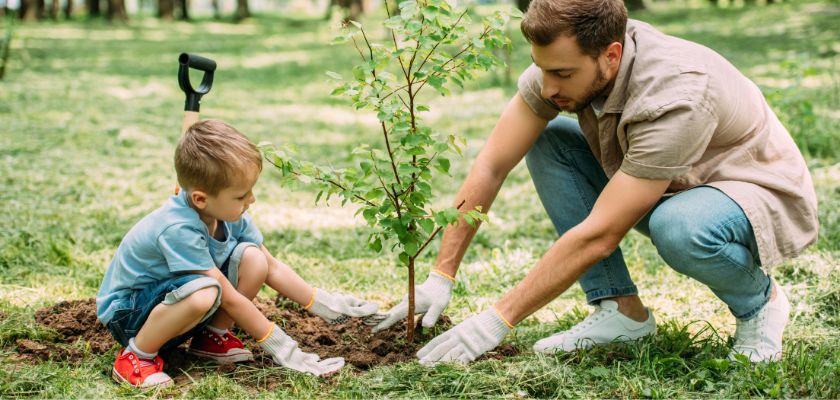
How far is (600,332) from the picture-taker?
3.13 m

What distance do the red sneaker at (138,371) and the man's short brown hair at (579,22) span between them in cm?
171

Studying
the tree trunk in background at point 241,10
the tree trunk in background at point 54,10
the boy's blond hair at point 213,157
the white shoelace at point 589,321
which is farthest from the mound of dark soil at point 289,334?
the tree trunk in background at point 54,10

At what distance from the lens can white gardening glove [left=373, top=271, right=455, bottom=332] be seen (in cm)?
318

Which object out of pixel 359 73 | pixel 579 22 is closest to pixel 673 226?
pixel 579 22

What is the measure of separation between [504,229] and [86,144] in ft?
13.8

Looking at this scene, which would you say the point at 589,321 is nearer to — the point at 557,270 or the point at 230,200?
the point at 557,270

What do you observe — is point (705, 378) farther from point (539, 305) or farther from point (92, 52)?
point (92, 52)

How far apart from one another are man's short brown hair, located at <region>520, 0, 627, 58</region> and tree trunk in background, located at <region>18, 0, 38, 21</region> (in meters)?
26.7

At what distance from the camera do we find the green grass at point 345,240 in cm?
275

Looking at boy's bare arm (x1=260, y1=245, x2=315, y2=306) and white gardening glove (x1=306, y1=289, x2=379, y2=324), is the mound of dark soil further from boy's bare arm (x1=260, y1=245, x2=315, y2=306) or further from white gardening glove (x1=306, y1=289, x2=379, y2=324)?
boy's bare arm (x1=260, y1=245, x2=315, y2=306)

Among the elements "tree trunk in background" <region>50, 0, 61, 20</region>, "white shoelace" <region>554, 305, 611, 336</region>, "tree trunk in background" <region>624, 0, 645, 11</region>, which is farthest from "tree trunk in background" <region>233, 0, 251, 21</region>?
"white shoelace" <region>554, 305, 611, 336</region>

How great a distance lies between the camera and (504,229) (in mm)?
4965

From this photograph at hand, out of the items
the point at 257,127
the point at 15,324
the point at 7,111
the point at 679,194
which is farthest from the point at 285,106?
the point at 679,194

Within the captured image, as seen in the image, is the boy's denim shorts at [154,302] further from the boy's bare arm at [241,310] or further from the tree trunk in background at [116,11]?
the tree trunk in background at [116,11]
